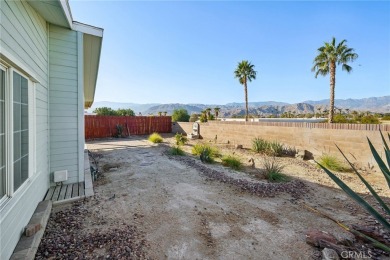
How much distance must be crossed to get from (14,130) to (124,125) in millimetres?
13926

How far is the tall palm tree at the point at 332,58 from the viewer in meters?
15.0

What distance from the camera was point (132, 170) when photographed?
18.3 ft

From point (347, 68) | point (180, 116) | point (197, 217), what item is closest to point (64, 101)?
point (197, 217)

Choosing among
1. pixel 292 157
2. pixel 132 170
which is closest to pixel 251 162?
pixel 292 157

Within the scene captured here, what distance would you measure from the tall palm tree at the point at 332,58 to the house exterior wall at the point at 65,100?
17.6 m

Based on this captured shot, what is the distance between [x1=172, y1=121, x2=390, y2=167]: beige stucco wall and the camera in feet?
18.8

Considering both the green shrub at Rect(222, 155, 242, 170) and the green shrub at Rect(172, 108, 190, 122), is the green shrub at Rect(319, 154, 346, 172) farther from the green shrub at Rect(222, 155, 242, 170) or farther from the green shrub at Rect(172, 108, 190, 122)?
the green shrub at Rect(172, 108, 190, 122)

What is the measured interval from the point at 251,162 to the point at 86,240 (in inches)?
213

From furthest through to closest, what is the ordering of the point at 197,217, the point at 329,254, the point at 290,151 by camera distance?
1. the point at 290,151
2. the point at 197,217
3. the point at 329,254

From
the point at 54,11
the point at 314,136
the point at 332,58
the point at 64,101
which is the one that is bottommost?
the point at 314,136

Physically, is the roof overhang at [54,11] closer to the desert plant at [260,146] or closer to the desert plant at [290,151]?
the desert plant at [260,146]

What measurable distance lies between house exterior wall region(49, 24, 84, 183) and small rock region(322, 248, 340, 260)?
173 inches

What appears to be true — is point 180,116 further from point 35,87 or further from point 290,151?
point 35,87

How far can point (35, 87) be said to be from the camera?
9.61ft
